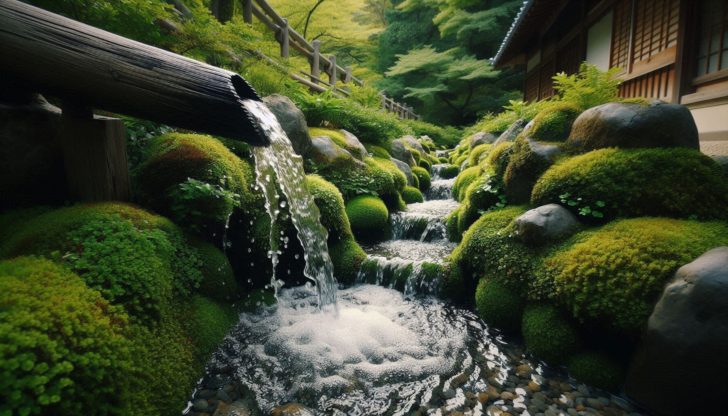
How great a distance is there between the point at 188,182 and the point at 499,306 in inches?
149

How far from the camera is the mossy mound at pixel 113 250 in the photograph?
265 cm

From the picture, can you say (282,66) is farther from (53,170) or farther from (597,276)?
(597,276)

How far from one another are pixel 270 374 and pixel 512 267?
9.45 ft

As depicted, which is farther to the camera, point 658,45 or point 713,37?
point 658,45

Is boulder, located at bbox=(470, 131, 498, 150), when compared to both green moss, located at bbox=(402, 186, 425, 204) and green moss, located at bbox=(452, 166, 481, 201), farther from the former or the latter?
green moss, located at bbox=(402, 186, 425, 204)

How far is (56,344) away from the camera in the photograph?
190 centimetres

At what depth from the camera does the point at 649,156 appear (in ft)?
13.6

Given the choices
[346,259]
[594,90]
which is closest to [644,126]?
[594,90]

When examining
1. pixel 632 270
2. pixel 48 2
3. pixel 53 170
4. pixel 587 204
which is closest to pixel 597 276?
pixel 632 270

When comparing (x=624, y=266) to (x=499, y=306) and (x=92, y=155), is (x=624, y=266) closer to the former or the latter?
(x=499, y=306)

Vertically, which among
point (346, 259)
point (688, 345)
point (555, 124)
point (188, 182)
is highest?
point (555, 124)

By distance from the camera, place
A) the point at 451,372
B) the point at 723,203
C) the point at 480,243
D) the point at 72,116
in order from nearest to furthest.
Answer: the point at 72,116, the point at 451,372, the point at 723,203, the point at 480,243

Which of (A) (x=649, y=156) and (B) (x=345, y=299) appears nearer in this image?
(A) (x=649, y=156)

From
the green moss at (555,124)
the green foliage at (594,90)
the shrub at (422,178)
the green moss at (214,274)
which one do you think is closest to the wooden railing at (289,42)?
the shrub at (422,178)
